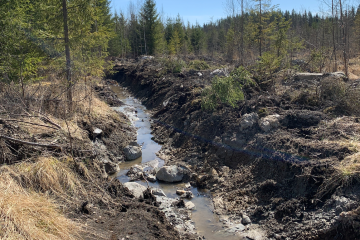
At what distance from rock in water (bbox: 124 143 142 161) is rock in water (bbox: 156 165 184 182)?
1979mm

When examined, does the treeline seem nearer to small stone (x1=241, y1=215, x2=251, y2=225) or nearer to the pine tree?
small stone (x1=241, y1=215, x2=251, y2=225)

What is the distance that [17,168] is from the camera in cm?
516

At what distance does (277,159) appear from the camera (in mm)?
6887

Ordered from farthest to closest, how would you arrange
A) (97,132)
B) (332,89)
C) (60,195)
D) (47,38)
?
(97,132) → (47,38) → (332,89) → (60,195)

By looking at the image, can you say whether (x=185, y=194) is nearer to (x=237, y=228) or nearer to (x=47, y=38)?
(x=237, y=228)

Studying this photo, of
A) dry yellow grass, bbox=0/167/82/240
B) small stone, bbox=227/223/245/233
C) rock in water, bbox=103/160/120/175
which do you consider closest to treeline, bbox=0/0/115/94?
rock in water, bbox=103/160/120/175

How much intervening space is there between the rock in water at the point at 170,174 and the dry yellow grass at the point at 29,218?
12.4 ft

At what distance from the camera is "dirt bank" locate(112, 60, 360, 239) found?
514cm

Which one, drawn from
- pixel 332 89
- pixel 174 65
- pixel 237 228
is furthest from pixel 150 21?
pixel 237 228

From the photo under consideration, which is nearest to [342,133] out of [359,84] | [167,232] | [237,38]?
[359,84]

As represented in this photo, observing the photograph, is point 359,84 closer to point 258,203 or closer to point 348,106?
point 348,106

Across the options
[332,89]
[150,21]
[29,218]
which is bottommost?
[29,218]

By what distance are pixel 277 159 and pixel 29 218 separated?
5.68m

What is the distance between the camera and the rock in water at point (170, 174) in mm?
7966
